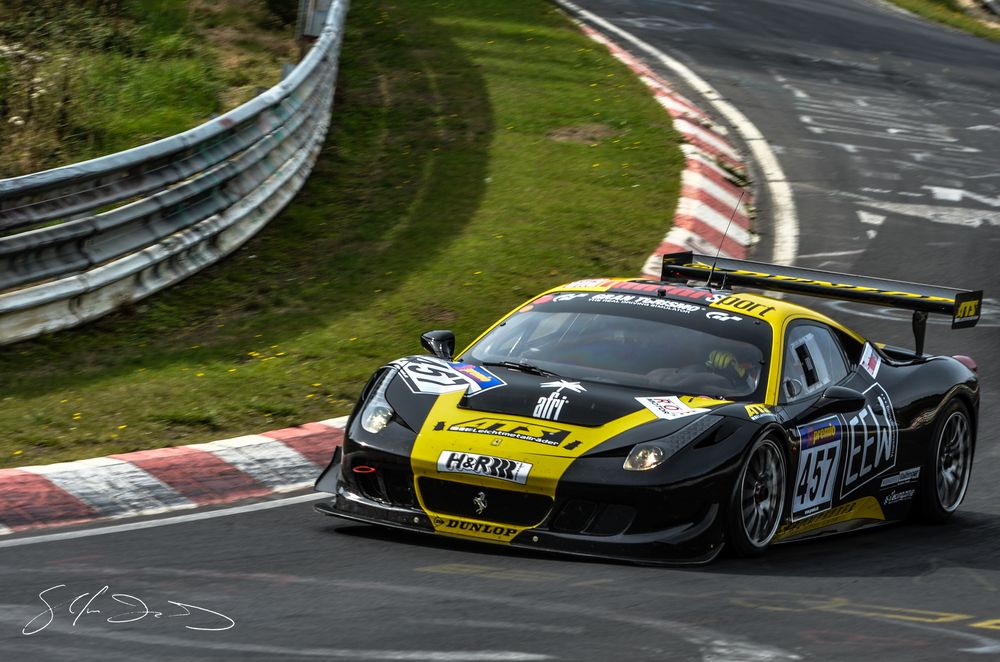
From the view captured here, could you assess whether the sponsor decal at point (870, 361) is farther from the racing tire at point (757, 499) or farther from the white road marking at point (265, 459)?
the white road marking at point (265, 459)

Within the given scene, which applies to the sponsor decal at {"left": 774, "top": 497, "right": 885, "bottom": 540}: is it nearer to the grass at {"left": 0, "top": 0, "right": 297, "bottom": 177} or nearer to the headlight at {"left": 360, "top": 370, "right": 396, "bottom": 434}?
the headlight at {"left": 360, "top": 370, "right": 396, "bottom": 434}

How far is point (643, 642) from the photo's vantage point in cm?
516

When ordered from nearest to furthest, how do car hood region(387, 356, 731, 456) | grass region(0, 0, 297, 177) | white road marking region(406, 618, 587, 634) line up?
1. white road marking region(406, 618, 587, 634)
2. car hood region(387, 356, 731, 456)
3. grass region(0, 0, 297, 177)

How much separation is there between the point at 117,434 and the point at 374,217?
16.7 feet

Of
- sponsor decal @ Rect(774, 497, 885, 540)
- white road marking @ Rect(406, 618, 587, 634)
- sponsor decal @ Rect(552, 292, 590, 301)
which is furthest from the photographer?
sponsor decal @ Rect(552, 292, 590, 301)

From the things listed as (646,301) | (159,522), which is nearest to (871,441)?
(646,301)

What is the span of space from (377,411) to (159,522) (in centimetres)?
108

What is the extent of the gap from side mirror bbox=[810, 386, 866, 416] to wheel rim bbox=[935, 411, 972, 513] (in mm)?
1084

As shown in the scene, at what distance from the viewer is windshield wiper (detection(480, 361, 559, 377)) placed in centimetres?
711

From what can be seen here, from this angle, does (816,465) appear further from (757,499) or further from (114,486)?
(114,486)

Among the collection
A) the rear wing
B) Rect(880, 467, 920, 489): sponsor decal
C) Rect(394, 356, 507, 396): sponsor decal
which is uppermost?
the rear wing

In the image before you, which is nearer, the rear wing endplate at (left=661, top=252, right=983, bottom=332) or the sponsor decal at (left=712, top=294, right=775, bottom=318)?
the sponsor decal at (left=712, top=294, right=775, bottom=318)

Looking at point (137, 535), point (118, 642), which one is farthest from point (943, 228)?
point (118, 642)

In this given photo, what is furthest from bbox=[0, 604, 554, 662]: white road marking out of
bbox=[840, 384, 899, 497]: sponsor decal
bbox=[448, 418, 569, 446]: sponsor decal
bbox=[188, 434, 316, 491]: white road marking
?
bbox=[840, 384, 899, 497]: sponsor decal
